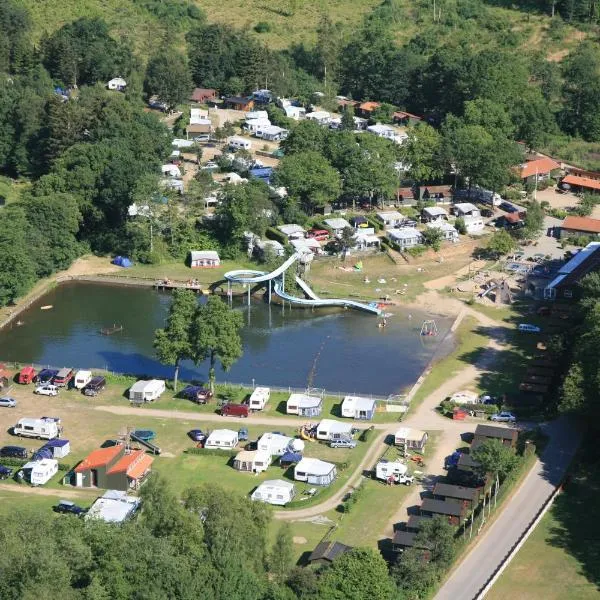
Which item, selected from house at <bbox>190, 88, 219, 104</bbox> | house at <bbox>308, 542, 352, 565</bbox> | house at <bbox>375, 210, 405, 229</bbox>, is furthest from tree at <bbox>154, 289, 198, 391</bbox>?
house at <bbox>190, 88, 219, 104</bbox>

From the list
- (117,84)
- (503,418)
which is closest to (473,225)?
(503,418)

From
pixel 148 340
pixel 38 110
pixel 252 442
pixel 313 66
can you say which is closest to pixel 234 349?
pixel 252 442

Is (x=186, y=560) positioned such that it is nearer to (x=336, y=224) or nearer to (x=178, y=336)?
(x=178, y=336)

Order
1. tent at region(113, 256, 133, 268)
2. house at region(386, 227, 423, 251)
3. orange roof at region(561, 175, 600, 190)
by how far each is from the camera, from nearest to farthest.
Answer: tent at region(113, 256, 133, 268), house at region(386, 227, 423, 251), orange roof at region(561, 175, 600, 190)

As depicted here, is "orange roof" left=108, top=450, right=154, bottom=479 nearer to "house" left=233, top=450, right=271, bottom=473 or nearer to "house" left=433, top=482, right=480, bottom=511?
"house" left=233, top=450, right=271, bottom=473

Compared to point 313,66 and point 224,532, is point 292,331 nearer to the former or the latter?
point 224,532

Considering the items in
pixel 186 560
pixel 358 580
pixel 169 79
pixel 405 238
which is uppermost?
pixel 169 79

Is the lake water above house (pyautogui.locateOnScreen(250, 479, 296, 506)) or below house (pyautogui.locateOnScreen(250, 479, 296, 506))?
below

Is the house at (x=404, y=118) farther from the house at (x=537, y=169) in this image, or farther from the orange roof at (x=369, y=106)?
the house at (x=537, y=169)
